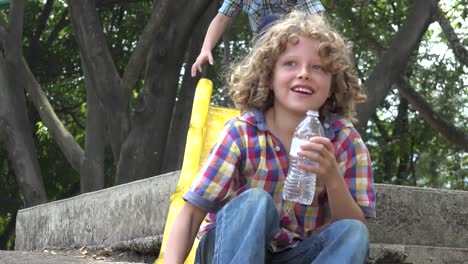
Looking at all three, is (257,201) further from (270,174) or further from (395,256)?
(395,256)

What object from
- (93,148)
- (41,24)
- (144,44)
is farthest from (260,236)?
(41,24)

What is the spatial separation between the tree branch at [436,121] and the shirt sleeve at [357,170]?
335 inches

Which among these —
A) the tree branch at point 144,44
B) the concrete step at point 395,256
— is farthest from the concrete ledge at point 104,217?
the tree branch at point 144,44

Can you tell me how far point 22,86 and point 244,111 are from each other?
349 inches

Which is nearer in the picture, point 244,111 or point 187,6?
point 244,111

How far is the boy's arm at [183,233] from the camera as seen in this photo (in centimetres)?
362

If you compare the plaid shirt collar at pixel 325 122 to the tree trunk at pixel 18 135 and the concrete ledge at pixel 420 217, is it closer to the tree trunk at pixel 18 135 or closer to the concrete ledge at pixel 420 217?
the concrete ledge at pixel 420 217

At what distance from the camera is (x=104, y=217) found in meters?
6.71

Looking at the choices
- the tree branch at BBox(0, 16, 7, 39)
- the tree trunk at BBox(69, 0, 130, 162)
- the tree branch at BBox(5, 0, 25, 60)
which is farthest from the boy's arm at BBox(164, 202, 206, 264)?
the tree branch at BBox(0, 16, 7, 39)

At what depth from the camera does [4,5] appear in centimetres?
1288

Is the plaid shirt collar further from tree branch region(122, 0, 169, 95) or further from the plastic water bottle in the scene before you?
tree branch region(122, 0, 169, 95)

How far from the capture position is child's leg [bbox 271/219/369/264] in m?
3.45

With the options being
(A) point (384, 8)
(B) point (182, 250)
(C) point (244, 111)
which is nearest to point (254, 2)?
(C) point (244, 111)

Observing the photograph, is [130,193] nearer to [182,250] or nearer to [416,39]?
[182,250]
